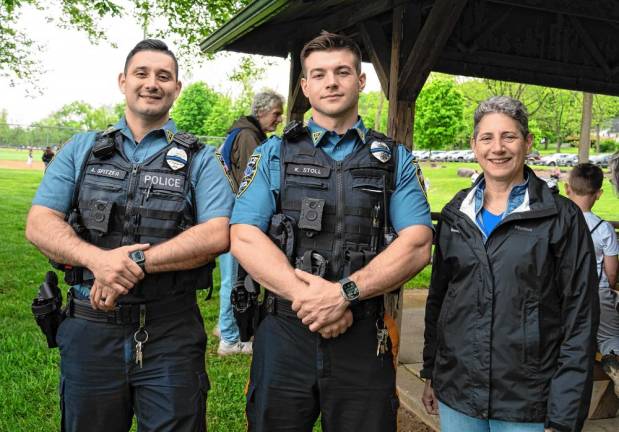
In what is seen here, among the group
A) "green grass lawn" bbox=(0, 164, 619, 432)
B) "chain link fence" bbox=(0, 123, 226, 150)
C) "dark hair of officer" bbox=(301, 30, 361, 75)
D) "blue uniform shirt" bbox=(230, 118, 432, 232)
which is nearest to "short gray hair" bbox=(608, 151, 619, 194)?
"green grass lawn" bbox=(0, 164, 619, 432)

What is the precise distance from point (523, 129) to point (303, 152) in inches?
34.5

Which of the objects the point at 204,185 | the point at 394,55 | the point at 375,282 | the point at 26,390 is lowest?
the point at 26,390

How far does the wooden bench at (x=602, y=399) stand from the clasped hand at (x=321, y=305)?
2.37m

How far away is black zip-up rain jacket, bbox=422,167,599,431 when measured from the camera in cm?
202

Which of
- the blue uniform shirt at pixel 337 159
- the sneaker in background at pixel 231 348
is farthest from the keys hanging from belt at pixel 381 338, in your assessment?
the sneaker in background at pixel 231 348

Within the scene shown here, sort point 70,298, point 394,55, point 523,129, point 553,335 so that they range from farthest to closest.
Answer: point 394,55, point 70,298, point 523,129, point 553,335

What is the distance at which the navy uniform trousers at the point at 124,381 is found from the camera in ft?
7.49

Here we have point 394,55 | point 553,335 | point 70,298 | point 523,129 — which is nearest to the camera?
point 553,335

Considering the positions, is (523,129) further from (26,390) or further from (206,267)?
(26,390)

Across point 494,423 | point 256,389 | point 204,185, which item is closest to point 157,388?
point 256,389

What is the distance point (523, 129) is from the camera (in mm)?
2260

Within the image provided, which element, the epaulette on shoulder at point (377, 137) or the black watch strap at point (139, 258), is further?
the epaulette on shoulder at point (377, 137)

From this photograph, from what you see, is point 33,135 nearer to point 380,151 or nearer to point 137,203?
point 137,203

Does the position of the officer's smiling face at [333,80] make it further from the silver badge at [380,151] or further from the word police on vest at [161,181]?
the word police on vest at [161,181]
